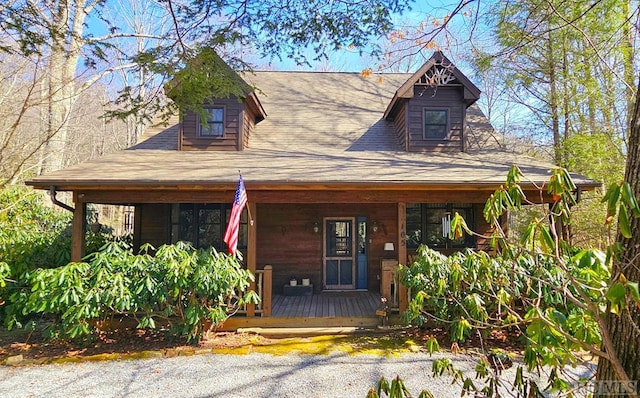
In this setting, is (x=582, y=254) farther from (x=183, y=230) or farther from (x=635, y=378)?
(x=183, y=230)

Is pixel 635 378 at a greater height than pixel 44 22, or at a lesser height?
lesser

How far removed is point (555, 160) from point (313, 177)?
26.4 ft

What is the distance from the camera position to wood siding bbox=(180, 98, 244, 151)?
8.07m

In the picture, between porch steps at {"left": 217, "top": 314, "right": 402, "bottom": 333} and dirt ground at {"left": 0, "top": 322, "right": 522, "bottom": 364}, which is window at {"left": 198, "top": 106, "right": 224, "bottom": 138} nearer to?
porch steps at {"left": 217, "top": 314, "right": 402, "bottom": 333}

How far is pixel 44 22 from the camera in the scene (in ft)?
12.9

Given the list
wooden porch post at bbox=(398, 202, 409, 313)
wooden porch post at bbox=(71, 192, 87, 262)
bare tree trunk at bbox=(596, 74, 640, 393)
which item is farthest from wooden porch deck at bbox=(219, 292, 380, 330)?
bare tree trunk at bbox=(596, 74, 640, 393)

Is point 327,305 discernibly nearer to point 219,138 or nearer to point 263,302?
point 263,302

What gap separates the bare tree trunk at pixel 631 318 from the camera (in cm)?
156

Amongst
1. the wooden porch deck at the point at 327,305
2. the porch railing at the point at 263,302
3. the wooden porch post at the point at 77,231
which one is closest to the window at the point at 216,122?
the wooden porch post at the point at 77,231

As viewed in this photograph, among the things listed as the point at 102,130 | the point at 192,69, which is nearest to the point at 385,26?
the point at 192,69

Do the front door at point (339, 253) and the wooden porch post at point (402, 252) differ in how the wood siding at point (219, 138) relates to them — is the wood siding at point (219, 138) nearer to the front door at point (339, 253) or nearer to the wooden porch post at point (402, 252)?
the front door at point (339, 253)

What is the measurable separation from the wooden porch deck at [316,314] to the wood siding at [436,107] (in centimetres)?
391

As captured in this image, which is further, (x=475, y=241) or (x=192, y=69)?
(x=475, y=241)

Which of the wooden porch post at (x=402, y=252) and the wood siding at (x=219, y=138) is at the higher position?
the wood siding at (x=219, y=138)
